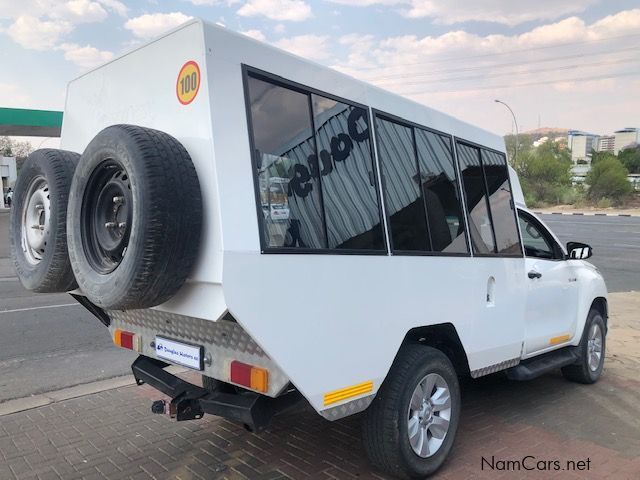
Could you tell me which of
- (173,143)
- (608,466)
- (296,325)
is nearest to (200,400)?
(296,325)

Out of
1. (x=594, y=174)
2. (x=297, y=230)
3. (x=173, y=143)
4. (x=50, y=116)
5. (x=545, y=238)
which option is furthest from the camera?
(x=594, y=174)

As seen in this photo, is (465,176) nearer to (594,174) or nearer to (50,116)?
(50,116)

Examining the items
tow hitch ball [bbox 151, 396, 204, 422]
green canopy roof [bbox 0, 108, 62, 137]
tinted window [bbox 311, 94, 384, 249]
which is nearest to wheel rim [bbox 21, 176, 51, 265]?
tow hitch ball [bbox 151, 396, 204, 422]

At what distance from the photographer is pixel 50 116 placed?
25.8 metres

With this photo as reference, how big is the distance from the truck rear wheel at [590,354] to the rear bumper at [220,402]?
3.75m

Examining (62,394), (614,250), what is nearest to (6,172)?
(614,250)

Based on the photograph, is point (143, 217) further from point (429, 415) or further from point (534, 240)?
point (534, 240)

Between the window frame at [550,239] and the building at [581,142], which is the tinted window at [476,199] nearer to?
the window frame at [550,239]

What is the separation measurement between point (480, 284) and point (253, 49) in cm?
241

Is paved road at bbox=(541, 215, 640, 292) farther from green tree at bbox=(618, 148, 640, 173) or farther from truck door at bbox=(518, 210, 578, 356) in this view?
green tree at bbox=(618, 148, 640, 173)

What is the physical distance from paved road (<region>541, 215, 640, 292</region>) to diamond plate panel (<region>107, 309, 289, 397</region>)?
36.2 ft

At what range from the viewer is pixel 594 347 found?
5.78 meters

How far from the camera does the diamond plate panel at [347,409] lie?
114 inches

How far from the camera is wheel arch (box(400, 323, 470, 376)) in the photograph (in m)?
Answer: 3.63
